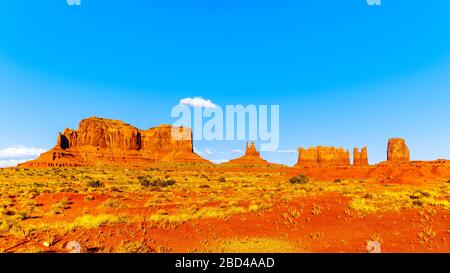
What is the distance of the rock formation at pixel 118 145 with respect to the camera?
131750 millimetres

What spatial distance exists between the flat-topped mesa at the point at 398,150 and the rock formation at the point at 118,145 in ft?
301

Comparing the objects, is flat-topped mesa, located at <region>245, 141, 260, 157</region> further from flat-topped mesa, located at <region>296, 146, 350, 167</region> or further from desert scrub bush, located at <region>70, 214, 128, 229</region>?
desert scrub bush, located at <region>70, 214, 128, 229</region>

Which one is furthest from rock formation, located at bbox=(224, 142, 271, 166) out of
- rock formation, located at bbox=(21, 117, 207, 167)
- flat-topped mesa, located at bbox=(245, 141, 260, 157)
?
rock formation, located at bbox=(21, 117, 207, 167)

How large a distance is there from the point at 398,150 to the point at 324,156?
37.6 m

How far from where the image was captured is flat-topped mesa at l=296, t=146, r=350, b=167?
156 metres

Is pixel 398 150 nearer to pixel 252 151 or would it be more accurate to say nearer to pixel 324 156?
pixel 324 156

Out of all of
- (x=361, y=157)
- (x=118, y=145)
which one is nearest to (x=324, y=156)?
A: (x=361, y=157)

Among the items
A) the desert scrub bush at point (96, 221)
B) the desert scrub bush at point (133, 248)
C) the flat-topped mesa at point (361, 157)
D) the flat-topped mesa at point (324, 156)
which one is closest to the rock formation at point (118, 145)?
Answer: the flat-topped mesa at point (324, 156)

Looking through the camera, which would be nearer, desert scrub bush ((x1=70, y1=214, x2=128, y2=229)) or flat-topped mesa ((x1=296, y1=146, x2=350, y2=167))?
desert scrub bush ((x1=70, y1=214, x2=128, y2=229))

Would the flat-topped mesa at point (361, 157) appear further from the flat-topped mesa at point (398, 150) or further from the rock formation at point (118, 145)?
the rock formation at point (118, 145)

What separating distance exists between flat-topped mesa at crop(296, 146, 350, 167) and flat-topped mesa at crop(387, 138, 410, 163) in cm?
2770

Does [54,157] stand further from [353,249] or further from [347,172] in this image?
[353,249]
